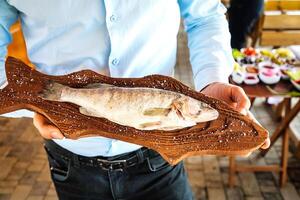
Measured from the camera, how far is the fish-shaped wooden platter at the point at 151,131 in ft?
2.22

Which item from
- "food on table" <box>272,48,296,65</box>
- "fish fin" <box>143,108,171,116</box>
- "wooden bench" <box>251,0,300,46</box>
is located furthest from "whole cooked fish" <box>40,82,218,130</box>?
"wooden bench" <box>251,0,300,46</box>

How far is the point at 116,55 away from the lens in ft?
2.63

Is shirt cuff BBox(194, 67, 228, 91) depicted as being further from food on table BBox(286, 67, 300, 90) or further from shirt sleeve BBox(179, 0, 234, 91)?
food on table BBox(286, 67, 300, 90)

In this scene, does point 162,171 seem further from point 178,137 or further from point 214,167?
point 214,167

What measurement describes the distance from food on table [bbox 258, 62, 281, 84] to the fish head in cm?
118

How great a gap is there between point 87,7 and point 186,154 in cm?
40

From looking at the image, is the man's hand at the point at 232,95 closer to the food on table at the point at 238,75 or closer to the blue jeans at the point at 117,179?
the blue jeans at the point at 117,179

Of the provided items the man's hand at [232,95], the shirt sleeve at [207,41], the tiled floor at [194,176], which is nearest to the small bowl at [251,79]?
the tiled floor at [194,176]

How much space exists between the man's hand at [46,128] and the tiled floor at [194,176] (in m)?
1.38

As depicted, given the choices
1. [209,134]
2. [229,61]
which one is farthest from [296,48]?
[209,134]

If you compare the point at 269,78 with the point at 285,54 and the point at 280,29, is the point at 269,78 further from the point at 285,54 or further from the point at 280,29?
the point at 280,29

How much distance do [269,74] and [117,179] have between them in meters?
1.15

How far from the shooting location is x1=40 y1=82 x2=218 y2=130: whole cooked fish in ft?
2.25

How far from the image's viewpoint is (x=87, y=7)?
78cm
